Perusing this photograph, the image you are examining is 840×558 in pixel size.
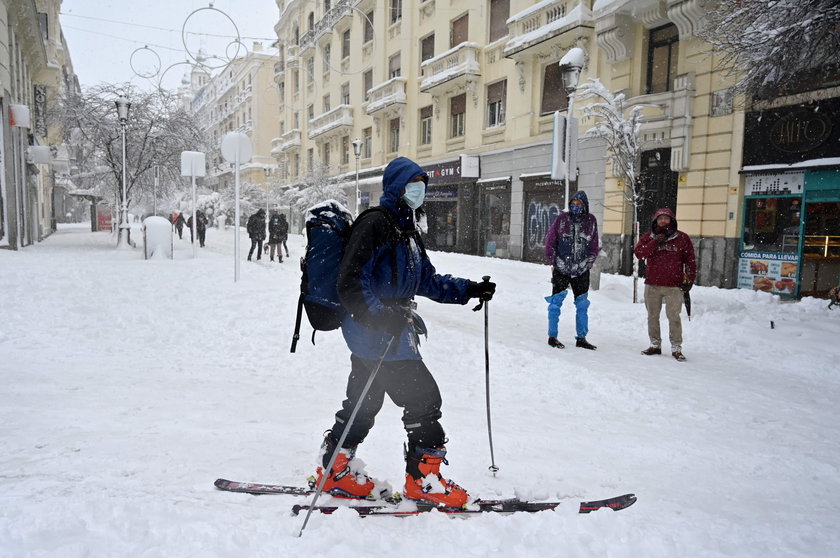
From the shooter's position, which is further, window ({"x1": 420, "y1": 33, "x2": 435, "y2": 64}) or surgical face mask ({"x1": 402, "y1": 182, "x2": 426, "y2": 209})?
window ({"x1": 420, "y1": 33, "x2": 435, "y2": 64})

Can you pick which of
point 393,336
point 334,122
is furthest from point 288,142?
point 393,336

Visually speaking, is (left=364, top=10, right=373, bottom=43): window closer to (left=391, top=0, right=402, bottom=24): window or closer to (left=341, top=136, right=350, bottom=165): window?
(left=391, top=0, right=402, bottom=24): window

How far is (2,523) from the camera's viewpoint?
7.70 ft

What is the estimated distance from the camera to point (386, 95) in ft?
91.8

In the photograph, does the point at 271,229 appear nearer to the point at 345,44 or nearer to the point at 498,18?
the point at 498,18

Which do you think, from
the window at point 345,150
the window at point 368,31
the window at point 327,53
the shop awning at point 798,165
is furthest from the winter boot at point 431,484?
the window at point 327,53

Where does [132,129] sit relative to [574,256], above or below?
above

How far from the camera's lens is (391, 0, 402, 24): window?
89.8ft

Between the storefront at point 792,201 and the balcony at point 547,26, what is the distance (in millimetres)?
6354

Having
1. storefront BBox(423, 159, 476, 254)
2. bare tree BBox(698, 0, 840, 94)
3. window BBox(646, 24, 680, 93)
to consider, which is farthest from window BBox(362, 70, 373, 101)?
bare tree BBox(698, 0, 840, 94)

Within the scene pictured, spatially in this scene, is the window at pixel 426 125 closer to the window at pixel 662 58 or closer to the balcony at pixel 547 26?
the balcony at pixel 547 26

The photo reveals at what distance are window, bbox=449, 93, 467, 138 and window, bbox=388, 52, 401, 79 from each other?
6031mm

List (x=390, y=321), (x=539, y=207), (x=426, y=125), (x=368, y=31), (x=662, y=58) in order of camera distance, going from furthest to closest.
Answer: (x=368, y=31)
(x=426, y=125)
(x=539, y=207)
(x=662, y=58)
(x=390, y=321)

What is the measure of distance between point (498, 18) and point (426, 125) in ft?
21.1
